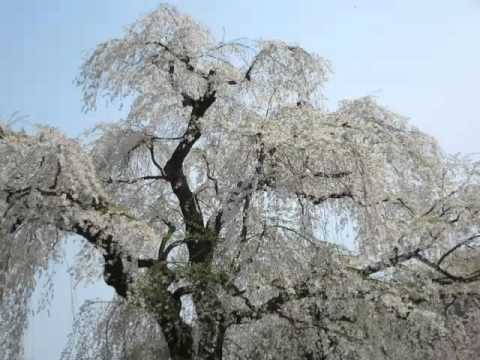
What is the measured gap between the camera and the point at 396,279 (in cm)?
879

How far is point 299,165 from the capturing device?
8008 mm

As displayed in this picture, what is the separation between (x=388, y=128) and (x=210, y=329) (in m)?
3.93

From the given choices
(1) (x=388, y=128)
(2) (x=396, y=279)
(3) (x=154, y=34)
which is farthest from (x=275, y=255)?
(3) (x=154, y=34)

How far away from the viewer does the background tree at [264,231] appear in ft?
25.0

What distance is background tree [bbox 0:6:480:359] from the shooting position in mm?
7613

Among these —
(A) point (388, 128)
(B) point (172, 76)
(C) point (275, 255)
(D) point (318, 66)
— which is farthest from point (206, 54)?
(C) point (275, 255)

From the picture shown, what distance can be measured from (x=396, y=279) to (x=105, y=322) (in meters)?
4.22

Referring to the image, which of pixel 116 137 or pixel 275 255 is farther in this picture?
pixel 116 137

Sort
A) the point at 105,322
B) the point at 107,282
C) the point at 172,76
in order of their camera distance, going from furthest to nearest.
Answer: the point at 172,76 < the point at 105,322 < the point at 107,282

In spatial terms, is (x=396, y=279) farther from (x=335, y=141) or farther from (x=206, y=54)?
(x=206, y=54)

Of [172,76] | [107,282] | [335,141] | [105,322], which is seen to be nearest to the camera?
[335,141]

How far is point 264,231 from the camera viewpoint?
791cm

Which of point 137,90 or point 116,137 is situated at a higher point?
point 137,90

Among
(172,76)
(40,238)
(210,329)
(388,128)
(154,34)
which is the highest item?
(154,34)
